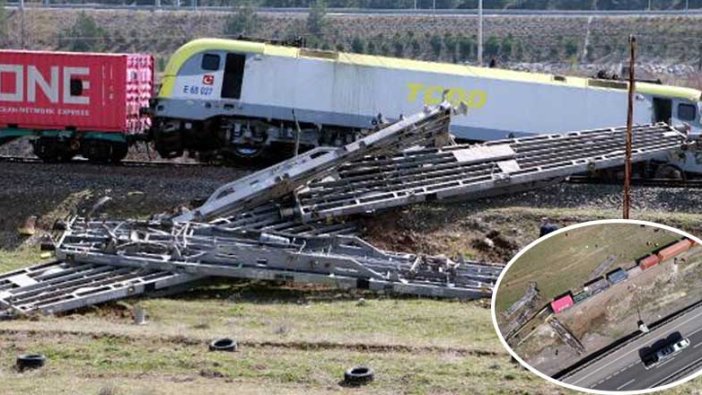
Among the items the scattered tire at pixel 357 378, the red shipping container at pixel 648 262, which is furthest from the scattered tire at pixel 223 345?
the red shipping container at pixel 648 262

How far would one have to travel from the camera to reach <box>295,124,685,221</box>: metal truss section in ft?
72.2

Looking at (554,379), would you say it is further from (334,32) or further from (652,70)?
(334,32)

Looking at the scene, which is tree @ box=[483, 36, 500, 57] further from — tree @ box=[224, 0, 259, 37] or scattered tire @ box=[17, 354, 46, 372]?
scattered tire @ box=[17, 354, 46, 372]

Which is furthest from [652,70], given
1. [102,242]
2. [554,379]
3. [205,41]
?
[554,379]

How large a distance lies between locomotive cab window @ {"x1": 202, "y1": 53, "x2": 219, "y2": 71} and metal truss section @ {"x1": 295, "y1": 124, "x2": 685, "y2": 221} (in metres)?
7.23

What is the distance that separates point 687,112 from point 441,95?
6018mm

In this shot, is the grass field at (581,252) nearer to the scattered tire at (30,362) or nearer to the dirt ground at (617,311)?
the dirt ground at (617,311)

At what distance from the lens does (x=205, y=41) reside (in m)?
28.9

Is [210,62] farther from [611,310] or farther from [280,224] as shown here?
[611,310]

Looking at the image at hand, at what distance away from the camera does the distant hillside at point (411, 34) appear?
76.8 meters

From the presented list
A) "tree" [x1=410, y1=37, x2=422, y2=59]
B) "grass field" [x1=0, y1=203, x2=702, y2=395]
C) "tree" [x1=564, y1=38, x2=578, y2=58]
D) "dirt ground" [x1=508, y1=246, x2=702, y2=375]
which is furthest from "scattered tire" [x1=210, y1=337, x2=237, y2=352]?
"tree" [x1=564, y1=38, x2=578, y2=58]

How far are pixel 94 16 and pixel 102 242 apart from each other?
230ft

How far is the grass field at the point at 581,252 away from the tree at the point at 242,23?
251 ft

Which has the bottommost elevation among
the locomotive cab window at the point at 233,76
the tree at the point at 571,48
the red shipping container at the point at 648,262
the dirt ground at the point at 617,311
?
the tree at the point at 571,48
